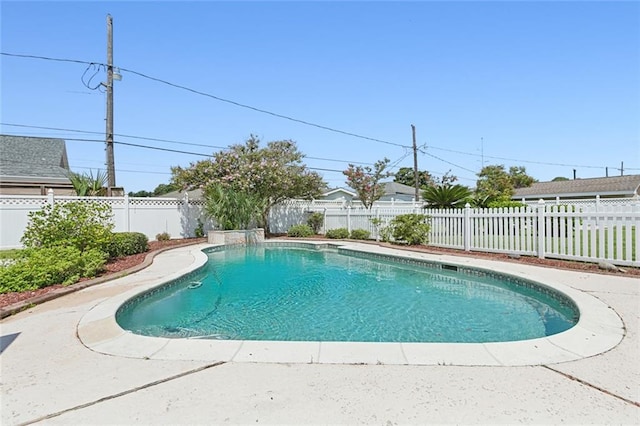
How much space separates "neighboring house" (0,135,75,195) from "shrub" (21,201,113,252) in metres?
7.48

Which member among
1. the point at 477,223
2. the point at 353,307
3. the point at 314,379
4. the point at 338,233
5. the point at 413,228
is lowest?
the point at 353,307

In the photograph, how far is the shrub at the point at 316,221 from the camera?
17594 mm

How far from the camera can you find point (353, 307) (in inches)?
217

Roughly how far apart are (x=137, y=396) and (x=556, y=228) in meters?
9.10

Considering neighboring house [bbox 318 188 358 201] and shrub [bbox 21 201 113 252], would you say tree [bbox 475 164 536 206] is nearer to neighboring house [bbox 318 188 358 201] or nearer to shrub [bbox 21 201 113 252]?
neighboring house [bbox 318 188 358 201]

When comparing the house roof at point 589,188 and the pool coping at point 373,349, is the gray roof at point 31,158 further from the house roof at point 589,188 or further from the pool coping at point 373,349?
the house roof at point 589,188

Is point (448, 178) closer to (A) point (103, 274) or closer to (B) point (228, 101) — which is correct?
(B) point (228, 101)

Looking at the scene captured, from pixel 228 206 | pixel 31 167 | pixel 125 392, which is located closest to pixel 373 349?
pixel 125 392

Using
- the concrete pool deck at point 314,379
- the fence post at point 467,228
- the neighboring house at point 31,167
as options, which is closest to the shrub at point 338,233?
the fence post at point 467,228

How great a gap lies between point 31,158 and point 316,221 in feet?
46.5

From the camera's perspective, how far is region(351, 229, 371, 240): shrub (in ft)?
46.8

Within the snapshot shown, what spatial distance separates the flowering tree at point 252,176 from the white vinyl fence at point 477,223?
1.26 metres

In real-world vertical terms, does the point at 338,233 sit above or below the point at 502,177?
below

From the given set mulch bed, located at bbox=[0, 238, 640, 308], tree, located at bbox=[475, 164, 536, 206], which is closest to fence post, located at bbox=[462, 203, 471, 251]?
mulch bed, located at bbox=[0, 238, 640, 308]
